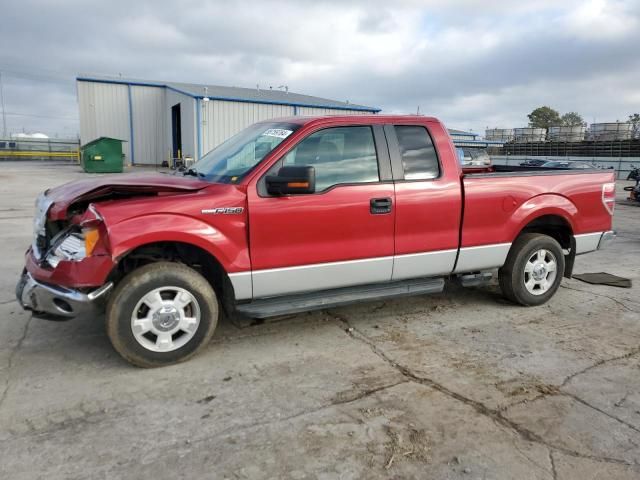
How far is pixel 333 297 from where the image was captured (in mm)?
4164

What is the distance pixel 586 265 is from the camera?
7262mm

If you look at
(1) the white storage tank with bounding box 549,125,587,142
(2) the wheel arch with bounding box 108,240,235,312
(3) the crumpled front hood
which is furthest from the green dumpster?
(1) the white storage tank with bounding box 549,125,587,142

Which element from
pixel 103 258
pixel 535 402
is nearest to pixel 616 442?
pixel 535 402

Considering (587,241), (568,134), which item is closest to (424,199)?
(587,241)

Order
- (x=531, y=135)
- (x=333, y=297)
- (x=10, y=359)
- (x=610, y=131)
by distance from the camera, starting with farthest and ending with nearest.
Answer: (x=531, y=135) < (x=610, y=131) < (x=333, y=297) < (x=10, y=359)

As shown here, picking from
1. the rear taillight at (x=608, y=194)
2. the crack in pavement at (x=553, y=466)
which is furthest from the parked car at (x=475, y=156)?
the crack in pavement at (x=553, y=466)

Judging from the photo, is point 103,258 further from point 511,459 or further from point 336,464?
point 511,459

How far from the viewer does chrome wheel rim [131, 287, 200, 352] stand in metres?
3.59

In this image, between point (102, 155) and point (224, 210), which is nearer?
point (224, 210)

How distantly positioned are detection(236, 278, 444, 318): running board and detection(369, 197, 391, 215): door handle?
2.27 ft

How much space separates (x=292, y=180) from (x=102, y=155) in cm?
2569

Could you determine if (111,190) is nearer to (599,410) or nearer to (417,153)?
(417,153)

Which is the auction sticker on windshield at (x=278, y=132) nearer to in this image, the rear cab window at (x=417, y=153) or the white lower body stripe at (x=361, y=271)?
the rear cab window at (x=417, y=153)

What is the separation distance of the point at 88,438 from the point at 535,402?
2.81 meters
